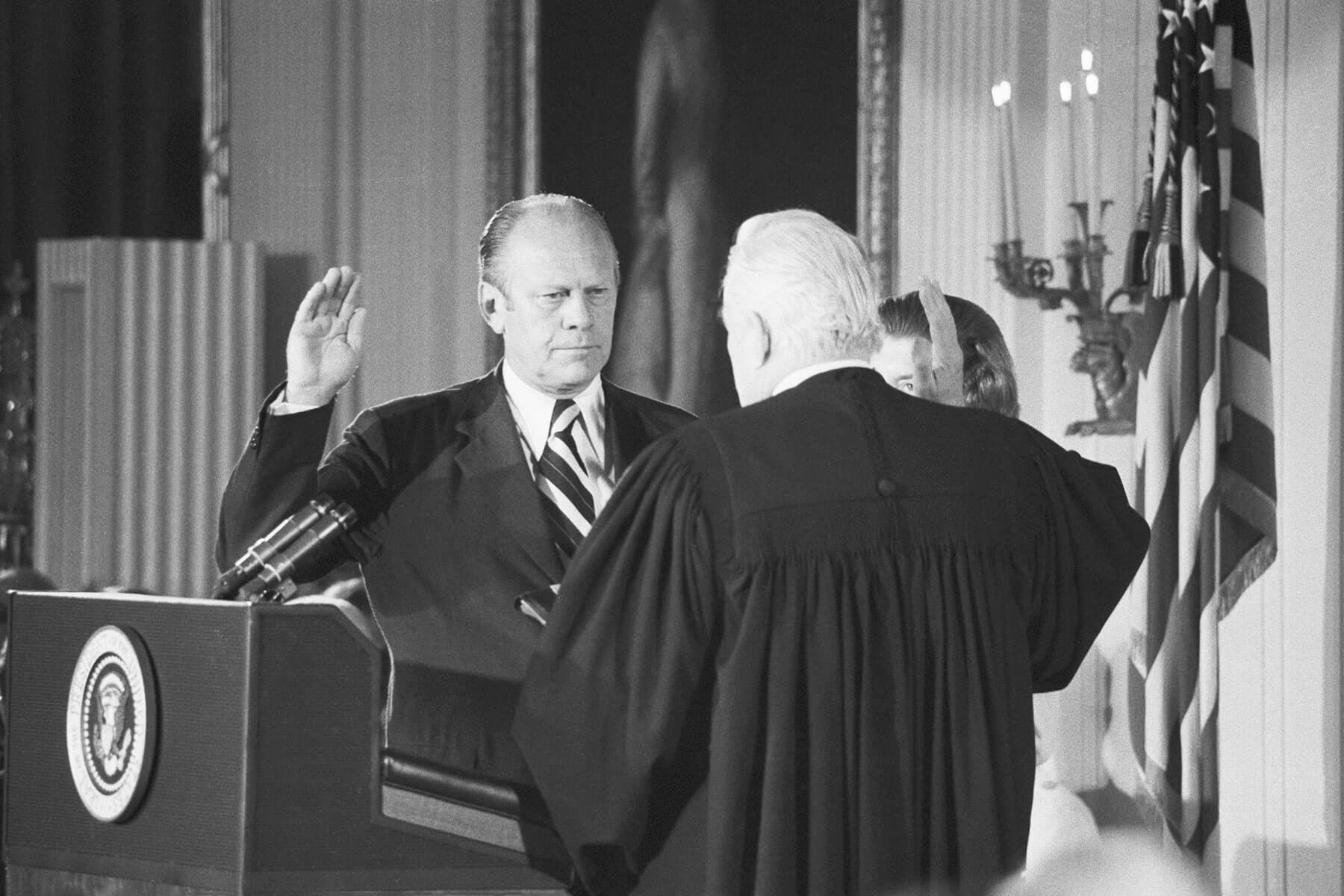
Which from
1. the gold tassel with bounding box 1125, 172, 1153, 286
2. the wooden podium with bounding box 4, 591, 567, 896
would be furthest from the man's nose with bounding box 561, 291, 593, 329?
the gold tassel with bounding box 1125, 172, 1153, 286

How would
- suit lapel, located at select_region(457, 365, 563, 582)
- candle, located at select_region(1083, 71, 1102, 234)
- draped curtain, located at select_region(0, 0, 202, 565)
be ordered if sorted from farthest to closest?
draped curtain, located at select_region(0, 0, 202, 565) < candle, located at select_region(1083, 71, 1102, 234) < suit lapel, located at select_region(457, 365, 563, 582)

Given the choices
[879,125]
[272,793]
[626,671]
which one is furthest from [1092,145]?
[272,793]

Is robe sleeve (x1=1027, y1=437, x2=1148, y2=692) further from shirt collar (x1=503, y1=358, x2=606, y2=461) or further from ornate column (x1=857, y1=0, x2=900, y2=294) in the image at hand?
ornate column (x1=857, y1=0, x2=900, y2=294)

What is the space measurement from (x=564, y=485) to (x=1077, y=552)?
81 centimetres

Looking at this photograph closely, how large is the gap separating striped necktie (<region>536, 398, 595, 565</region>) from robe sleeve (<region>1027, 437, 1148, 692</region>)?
0.71 meters

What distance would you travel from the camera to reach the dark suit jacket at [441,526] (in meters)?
2.57

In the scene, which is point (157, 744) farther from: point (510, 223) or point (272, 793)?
point (510, 223)

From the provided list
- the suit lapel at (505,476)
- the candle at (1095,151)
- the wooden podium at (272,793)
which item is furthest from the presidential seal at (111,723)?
the candle at (1095,151)

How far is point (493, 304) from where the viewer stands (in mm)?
2824

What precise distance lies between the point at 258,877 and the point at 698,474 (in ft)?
2.54

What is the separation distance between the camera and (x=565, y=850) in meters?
2.38

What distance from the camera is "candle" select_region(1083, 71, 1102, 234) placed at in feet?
14.5

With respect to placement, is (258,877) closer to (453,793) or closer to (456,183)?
(453,793)

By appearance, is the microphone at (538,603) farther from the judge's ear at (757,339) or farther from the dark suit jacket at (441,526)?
the judge's ear at (757,339)
